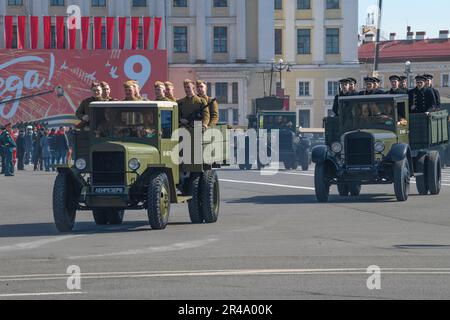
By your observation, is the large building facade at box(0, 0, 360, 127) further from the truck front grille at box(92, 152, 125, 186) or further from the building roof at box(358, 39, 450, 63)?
the truck front grille at box(92, 152, 125, 186)

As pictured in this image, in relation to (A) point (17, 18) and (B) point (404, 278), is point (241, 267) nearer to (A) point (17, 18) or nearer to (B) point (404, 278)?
(B) point (404, 278)

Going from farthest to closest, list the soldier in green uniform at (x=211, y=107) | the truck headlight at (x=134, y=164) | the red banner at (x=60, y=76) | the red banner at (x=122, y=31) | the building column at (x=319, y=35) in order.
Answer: the building column at (x=319, y=35)
the red banner at (x=122, y=31)
the red banner at (x=60, y=76)
the soldier in green uniform at (x=211, y=107)
the truck headlight at (x=134, y=164)

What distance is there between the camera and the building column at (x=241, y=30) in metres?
105

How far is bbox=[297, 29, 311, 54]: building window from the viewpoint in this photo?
110m

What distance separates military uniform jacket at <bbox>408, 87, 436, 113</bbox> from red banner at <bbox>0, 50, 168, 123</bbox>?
5654 centimetres

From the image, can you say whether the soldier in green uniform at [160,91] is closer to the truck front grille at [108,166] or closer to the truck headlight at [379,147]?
the truck front grille at [108,166]

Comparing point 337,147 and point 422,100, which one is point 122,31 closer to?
point 422,100

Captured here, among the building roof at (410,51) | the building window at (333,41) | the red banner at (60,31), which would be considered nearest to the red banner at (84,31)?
the red banner at (60,31)

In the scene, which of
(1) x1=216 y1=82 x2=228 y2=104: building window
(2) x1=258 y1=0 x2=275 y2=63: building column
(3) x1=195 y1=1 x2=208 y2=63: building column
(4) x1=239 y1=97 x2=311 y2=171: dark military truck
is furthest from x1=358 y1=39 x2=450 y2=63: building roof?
(4) x1=239 y1=97 x2=311 y2=171: dark military truck

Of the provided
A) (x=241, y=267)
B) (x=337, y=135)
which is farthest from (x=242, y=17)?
(x=241, y=267)

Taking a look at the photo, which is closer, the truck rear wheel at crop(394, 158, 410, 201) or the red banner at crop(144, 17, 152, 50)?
the truck rear wheel at crop(394, 158, 410, 201)

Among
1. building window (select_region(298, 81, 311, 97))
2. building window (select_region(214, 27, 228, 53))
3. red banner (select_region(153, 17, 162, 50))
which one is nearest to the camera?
red banner (select_region(153, 17, 162, 50))

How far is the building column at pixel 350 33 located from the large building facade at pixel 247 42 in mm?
82
